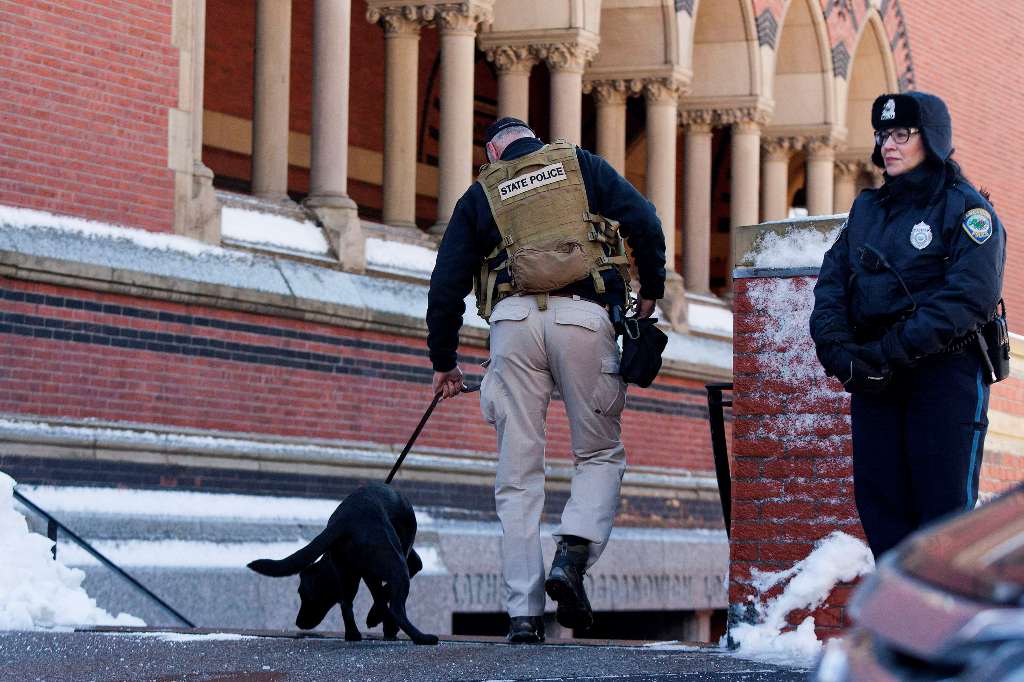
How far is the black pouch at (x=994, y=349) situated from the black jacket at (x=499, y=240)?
4.51 ft

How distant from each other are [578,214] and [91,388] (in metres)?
4.82

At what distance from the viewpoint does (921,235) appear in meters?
4.33

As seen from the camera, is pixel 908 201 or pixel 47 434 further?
pixel 47 434

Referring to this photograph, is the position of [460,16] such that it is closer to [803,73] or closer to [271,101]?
[271,101]

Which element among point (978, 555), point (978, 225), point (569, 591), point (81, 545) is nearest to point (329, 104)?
point (81, 545)

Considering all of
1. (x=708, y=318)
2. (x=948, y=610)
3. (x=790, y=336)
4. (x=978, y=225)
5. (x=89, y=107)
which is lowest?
(x=948, y=610)

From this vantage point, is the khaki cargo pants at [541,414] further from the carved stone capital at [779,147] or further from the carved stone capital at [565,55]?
the carved stone capital at [779,147]

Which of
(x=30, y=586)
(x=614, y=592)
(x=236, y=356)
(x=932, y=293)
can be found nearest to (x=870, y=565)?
(x=932, y=293)

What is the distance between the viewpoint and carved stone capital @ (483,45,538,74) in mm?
14690

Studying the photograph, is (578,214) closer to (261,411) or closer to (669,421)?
(261,411)

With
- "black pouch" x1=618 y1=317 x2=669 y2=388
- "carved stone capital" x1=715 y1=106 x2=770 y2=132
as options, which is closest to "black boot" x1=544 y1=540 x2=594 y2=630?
"black pouch" x1=618 y1=317 x2=669 y2=388

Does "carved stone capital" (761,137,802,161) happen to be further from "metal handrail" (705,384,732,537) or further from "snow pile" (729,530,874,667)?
"snow pile" (729,530,874,667)

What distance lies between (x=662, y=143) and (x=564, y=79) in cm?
184

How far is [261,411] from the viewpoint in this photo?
423 inches
